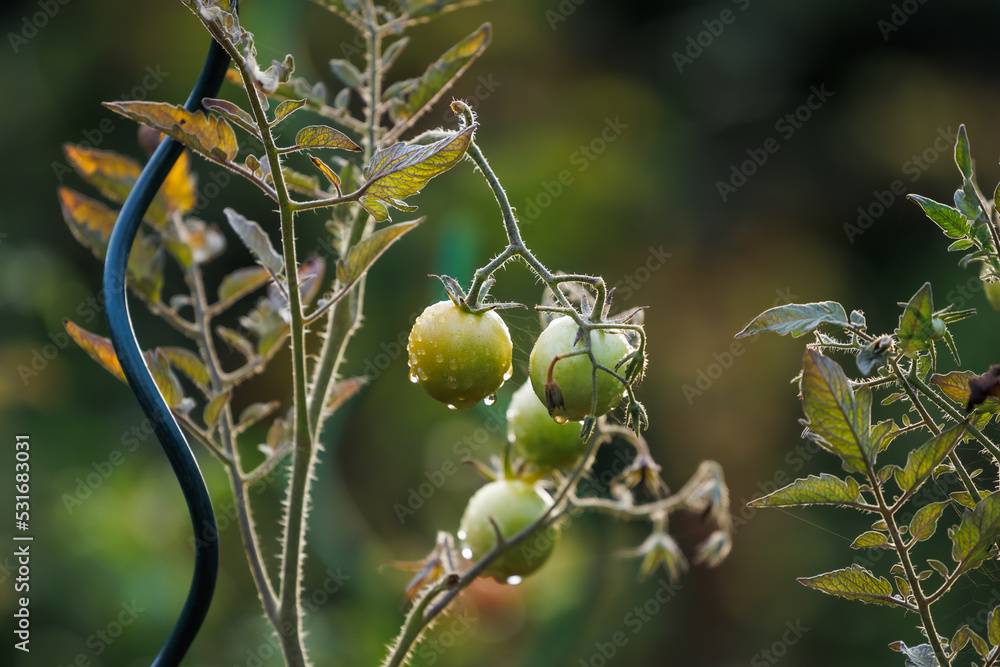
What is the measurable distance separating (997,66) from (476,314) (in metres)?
2.02

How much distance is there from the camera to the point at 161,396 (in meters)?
0.32

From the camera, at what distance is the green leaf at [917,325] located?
0.89ft

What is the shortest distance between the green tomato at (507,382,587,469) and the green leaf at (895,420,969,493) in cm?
23

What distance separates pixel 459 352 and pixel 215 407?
0.19m

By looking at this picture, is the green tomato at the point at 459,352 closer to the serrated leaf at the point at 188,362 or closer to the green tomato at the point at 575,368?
the green tomato at the point at 575,368

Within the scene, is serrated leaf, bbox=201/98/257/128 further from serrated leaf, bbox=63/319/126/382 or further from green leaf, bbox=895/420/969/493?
green leaf, bbox=895/420/969/493

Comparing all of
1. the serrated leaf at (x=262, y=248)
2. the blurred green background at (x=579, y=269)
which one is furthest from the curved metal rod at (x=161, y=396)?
the blurred green background at (x=579, y=269)

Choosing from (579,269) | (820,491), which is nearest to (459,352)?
(820,491)

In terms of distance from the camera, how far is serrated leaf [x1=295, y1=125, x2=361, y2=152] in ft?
1.02

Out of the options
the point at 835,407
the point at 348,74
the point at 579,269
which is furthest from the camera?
the point at 579,269

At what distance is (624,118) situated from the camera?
6.56 ft

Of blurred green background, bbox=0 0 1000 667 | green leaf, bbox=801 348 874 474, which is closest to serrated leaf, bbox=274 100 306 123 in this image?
green leaf, bbox=801 348 874 474

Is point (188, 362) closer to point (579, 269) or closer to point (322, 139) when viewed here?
point (322, 139)

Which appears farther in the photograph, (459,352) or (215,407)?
(215,407)
